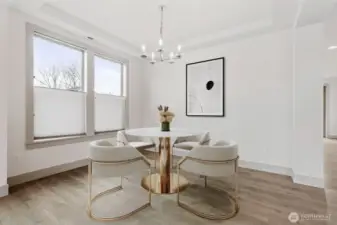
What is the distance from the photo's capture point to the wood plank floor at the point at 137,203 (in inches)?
80.4

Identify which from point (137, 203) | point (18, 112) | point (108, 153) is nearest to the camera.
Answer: point (108, 153)

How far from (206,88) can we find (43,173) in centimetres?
366

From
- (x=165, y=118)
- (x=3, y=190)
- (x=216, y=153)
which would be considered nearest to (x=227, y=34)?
(x=165, y=118)

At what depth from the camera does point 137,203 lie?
7.98 feet

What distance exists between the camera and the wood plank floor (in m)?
2.04

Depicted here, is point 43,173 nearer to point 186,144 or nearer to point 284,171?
point 186,144

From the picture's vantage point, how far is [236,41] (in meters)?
4.09

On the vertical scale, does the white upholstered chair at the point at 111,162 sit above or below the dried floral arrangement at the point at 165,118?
below

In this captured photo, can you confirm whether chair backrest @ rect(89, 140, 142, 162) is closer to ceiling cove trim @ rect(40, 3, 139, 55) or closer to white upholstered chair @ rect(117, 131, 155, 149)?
white upholstered chair @ rect(117, 131, 155, 149)

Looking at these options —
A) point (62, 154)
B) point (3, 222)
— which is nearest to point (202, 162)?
point (3, 222)

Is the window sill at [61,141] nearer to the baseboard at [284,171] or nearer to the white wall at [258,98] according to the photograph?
the baseboard at [284,171]

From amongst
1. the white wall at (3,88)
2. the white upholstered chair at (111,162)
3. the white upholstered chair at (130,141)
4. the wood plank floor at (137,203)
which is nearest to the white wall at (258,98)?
the wood plank floor at (137,203)

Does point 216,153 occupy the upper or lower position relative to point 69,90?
lower

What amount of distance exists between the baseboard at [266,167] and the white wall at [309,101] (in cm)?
35
